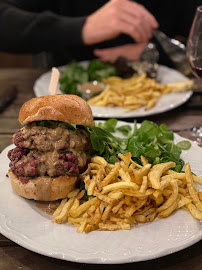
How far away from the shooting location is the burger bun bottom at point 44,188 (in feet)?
6.62

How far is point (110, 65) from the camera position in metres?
4.43

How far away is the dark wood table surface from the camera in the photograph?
1666mm

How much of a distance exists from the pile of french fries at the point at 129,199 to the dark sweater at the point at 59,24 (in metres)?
3.14

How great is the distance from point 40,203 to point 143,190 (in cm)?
65

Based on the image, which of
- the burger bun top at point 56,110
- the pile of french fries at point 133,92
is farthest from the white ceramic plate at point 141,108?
the burger bun top at point 56,110

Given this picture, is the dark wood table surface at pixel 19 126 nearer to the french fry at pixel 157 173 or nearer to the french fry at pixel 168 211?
the french fry at pixel 168 211

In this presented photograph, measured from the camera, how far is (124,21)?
4285 millimetres

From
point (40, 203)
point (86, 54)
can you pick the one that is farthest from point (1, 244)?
point (86, 54)

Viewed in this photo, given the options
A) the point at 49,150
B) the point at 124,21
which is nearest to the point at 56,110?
the point at 49,150

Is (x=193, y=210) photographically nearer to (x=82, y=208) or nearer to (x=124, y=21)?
(x=82, y=208)

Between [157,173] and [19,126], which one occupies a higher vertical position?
[157,173]

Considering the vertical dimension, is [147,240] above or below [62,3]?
above

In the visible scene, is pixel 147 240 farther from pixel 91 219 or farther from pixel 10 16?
pixel 10 16

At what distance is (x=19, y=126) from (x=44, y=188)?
1.21 meters
